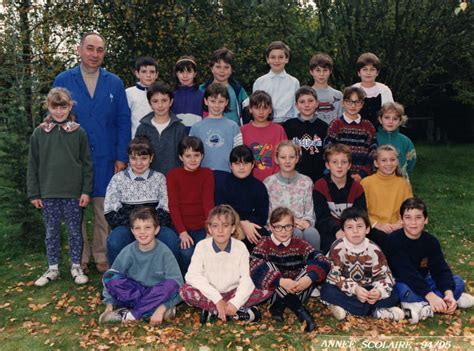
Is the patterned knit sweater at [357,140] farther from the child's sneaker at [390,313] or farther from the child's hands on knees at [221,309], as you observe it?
the child's hands on knees at [221,309]

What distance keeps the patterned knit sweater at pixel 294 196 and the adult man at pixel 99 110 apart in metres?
1.84

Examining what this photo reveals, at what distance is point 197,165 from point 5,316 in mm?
2452

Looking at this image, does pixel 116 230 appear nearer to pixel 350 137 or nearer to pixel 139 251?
pixel 139 251

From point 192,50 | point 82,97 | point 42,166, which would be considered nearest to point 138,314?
point 42,166

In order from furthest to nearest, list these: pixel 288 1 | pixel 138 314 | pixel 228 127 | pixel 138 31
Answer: pixel 288 1
pixel 138 31
pixel 228 127
pixel 138 314

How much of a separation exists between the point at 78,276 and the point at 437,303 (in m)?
3.83

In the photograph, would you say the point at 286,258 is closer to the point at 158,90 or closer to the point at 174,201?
the point at 174,201

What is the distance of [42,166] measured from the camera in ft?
18.7

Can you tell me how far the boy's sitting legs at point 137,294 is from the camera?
15.7 ft

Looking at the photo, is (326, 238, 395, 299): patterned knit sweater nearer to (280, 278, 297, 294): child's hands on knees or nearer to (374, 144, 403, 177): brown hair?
(280, 278, 297, 294): child's hands on knees

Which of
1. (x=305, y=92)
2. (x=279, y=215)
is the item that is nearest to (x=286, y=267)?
(x=279, y=215)

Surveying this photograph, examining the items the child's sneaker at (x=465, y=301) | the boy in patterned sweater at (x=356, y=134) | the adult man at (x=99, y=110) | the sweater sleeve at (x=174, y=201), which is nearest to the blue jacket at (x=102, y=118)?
the adult man at (x=99, y=110)

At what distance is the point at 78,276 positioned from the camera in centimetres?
587

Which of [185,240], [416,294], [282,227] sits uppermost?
[282,227]
